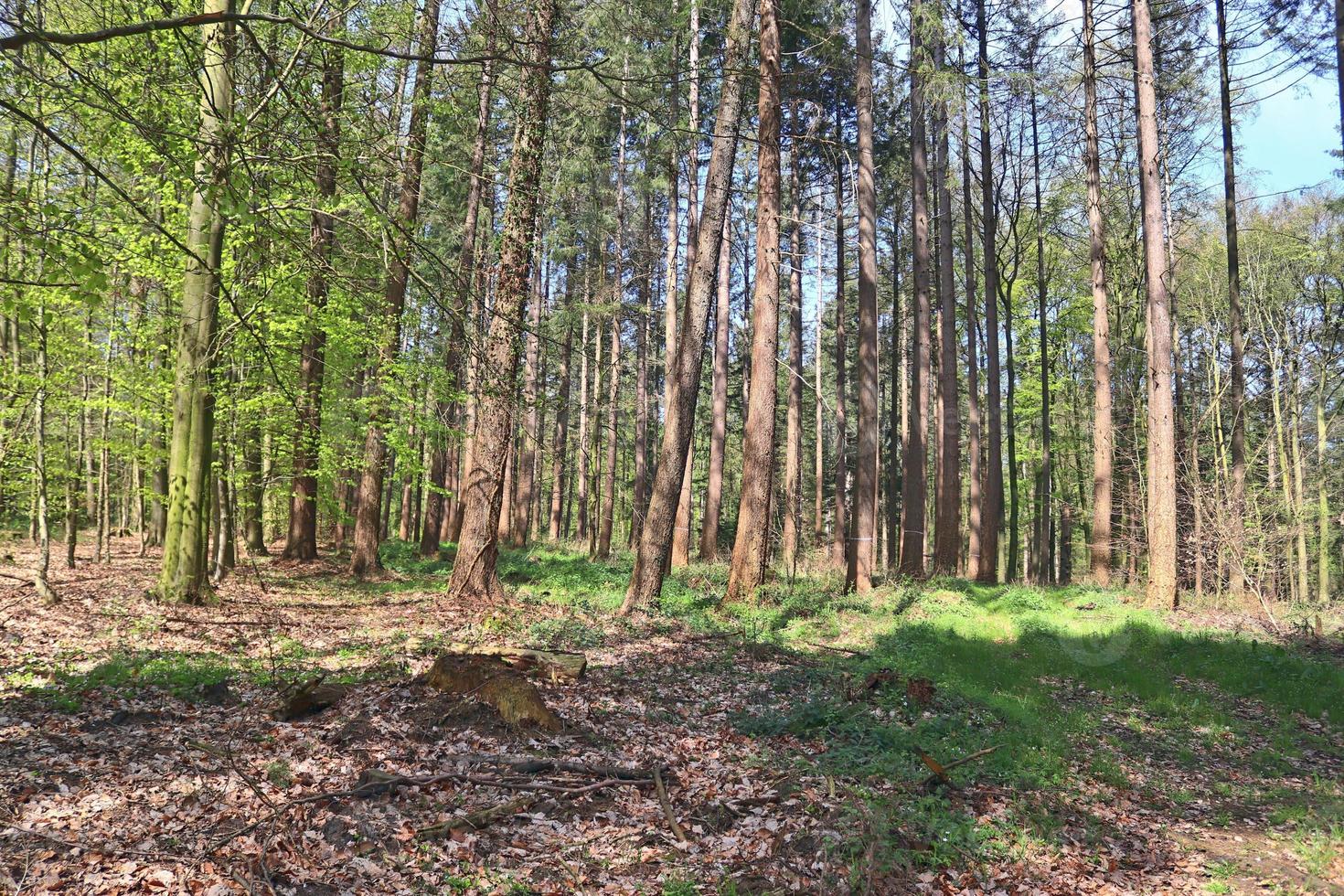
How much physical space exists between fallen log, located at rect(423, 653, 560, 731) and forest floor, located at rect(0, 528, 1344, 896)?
161 millimetres

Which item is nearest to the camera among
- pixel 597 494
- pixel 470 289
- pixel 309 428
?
pixel 470 289

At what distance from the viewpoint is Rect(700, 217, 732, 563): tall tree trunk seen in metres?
19.6

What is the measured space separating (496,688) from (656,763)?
1581 millimetres

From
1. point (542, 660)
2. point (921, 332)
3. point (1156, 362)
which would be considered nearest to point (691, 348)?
point (542, 660)

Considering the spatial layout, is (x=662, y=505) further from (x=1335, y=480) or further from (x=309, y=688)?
(x=1335, y=480)

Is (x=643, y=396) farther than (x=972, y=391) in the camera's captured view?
Yes

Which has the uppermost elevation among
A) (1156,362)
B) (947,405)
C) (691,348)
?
(1156,362)

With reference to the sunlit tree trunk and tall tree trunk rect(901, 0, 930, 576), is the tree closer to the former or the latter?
the sunlit tree trunk

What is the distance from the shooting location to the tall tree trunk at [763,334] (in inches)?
457

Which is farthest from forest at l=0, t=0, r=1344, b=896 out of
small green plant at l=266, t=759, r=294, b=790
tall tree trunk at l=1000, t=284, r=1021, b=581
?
tall tree trunk at l=1000, t=284, r=1021, b=581

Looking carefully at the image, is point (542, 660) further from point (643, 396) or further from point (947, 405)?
point (643, 396)

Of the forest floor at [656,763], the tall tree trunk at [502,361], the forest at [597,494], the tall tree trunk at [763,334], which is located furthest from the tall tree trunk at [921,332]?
the tall tree trunk at [502,361]

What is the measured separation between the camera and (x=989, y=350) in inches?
821

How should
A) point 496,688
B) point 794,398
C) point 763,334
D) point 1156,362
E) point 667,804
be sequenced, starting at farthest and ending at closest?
point 794,398
point 1156,362
point 763,334
point 496,688
point 667,804
